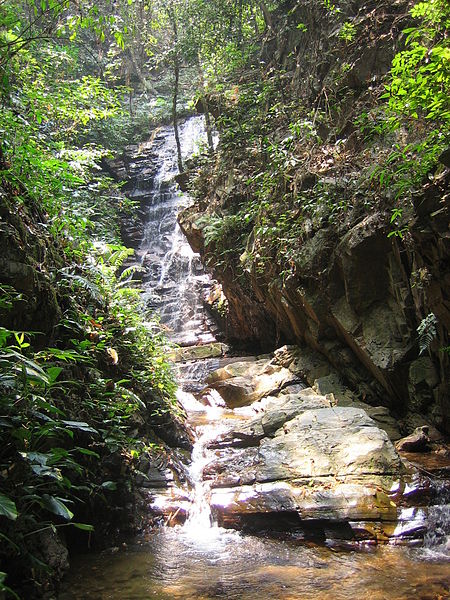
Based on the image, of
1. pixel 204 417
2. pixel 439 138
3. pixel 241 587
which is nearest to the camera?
pixel 241 587

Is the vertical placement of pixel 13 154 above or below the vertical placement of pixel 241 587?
above

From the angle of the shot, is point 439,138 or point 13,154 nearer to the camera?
point 13,154

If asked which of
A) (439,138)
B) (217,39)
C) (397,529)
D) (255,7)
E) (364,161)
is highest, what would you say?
(255,7)

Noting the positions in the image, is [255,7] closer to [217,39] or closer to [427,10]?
[217,39]

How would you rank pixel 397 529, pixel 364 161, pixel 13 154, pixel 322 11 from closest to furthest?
pixel 397 529
pixel 13 154
pixel 364 161
pixel 322 11

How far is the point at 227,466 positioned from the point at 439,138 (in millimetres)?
5041

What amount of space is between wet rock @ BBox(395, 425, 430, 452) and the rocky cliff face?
17.2 inches

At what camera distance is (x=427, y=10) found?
491 cm

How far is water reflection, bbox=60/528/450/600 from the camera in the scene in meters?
3.28

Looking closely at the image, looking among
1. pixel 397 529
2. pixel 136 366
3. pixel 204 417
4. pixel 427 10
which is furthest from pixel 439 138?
pixel 204 417

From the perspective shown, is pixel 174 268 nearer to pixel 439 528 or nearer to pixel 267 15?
pixel 267 15

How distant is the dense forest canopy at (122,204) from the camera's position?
2.96 meters

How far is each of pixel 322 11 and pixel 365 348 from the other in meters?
9.62

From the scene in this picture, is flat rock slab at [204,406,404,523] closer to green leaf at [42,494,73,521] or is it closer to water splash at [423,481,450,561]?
water splash at [423,481,450,561]
